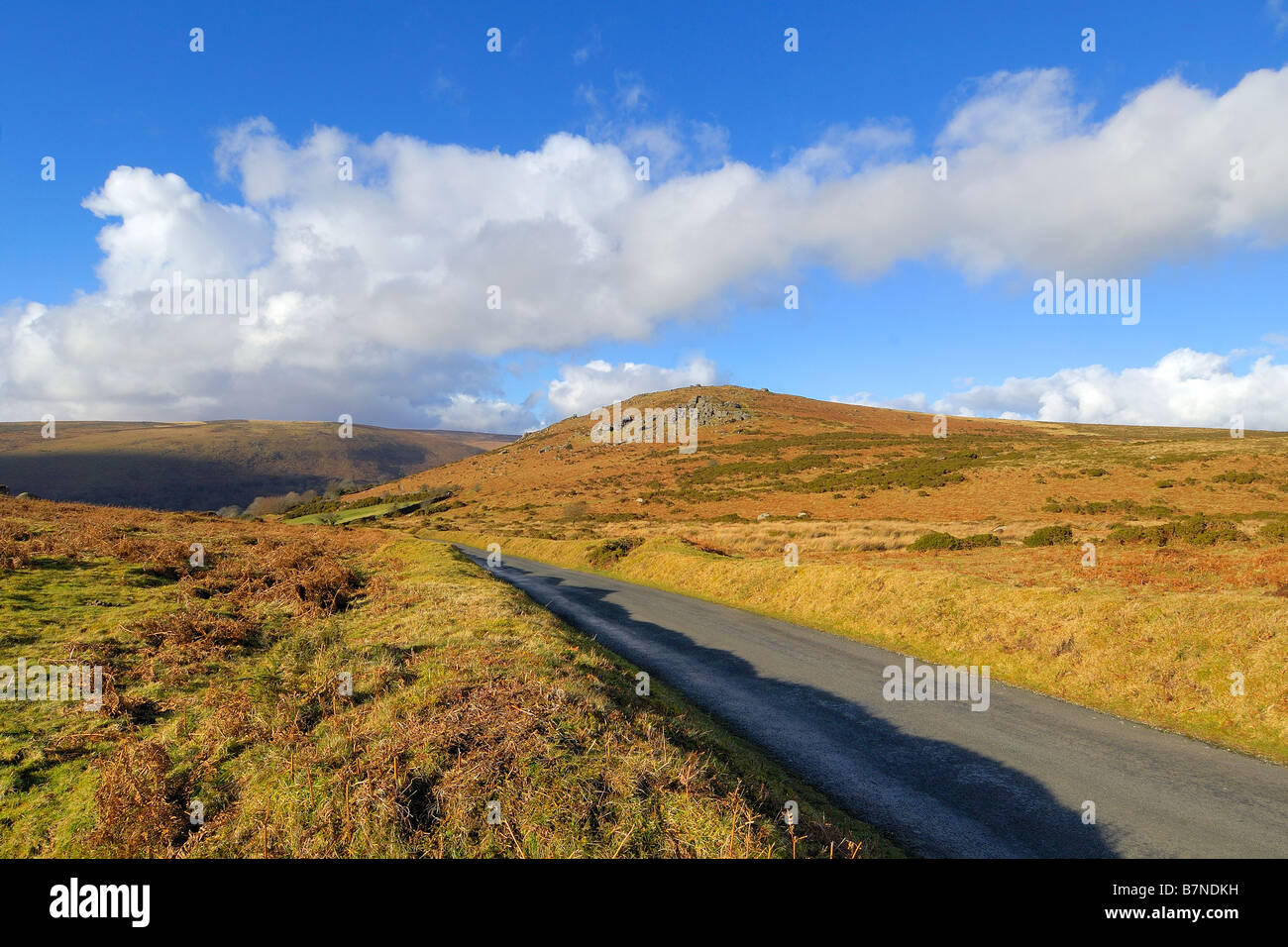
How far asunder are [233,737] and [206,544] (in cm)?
1556

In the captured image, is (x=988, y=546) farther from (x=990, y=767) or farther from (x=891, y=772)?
(x=891, y=772)

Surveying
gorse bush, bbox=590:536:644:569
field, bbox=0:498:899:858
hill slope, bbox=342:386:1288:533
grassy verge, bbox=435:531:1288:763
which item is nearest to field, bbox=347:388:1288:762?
grassy verge, bbox=435:531:1288:763

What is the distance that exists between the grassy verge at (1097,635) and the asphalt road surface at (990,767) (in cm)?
101

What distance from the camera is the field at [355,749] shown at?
5688mm

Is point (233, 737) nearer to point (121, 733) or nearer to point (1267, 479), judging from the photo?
point (121, 733)

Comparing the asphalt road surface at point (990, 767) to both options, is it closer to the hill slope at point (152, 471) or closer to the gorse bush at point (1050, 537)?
the gorse bush at point (1050, 537)

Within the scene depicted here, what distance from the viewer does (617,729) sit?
7.68 metres

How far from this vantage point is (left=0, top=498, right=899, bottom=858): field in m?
5.69

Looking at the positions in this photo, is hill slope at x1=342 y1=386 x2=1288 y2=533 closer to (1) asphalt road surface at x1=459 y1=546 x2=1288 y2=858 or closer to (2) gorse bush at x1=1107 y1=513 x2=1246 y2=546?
(2) gorse bush at x1=1107 y1=513 x2=1246 y2=546

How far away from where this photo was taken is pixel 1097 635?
14.0 metres

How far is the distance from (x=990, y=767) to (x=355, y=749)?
364 inches

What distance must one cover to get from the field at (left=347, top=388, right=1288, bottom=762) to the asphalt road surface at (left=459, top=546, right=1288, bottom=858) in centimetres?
167

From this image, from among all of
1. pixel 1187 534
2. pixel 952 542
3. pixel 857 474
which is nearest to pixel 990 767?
pixel 952 542
